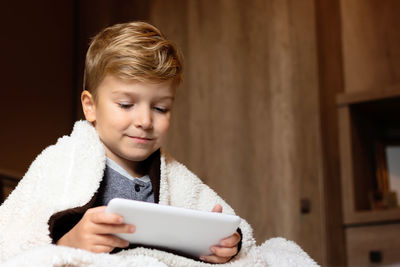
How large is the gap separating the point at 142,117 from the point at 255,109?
1161 mm

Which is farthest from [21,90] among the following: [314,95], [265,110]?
[314,95]

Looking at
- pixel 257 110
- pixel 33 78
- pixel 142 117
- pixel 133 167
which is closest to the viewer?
pixel 142 117

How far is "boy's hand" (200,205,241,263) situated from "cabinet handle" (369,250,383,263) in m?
1.10

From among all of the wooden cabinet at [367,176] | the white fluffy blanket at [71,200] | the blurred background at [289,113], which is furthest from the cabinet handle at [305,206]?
the white fluffy blanket at [71,200]

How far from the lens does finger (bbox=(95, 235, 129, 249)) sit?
832 millimetres

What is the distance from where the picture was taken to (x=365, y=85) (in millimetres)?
2246

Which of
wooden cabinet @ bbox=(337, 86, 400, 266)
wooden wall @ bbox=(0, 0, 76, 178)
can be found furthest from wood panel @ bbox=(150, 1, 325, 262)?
wooden wall @ bbox=(0, 0, 76, 178)

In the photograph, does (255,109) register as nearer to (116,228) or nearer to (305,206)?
(305,206)

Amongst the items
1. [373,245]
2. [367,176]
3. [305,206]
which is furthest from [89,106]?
[367,176]

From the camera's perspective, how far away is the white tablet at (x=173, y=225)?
775 mm

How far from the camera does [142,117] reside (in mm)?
1033

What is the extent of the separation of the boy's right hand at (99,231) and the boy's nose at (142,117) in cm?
24

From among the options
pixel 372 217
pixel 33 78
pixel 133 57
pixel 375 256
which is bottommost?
pixel 375 256

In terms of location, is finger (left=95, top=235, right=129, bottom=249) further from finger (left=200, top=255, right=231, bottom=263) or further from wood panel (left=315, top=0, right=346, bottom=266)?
wood panel (left=315, top=0, right=346, bottom=266)
